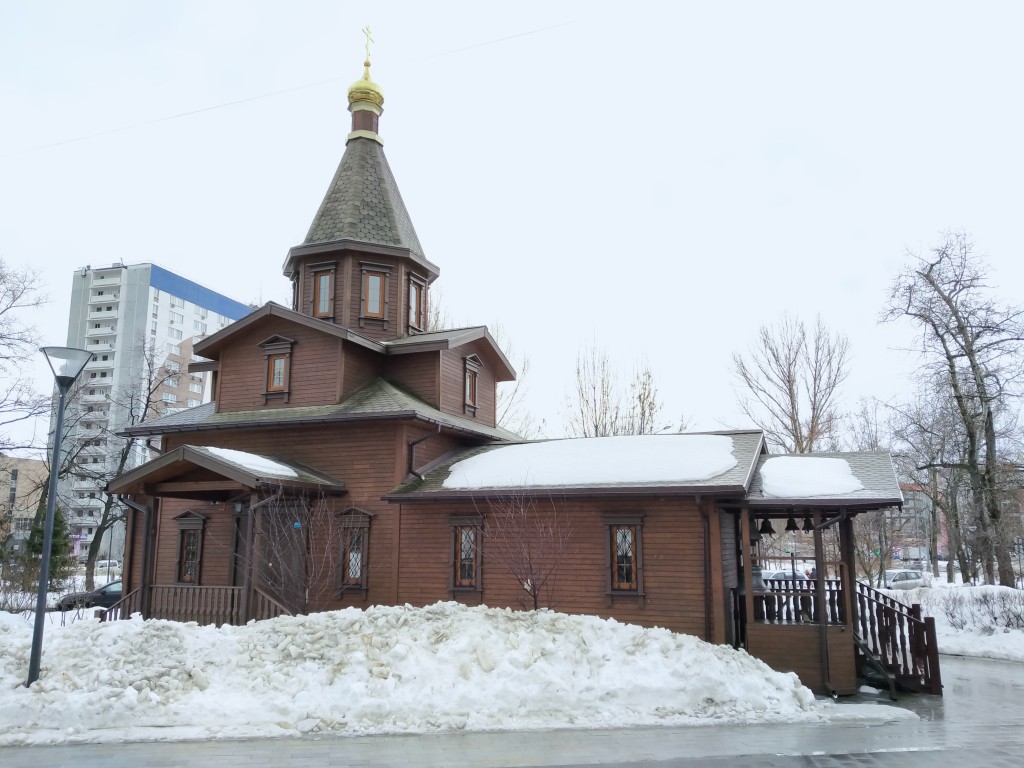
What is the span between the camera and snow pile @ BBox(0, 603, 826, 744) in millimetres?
9086

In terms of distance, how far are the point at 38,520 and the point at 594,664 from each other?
1047 inches

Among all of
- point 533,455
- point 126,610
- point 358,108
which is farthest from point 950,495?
point 126,610

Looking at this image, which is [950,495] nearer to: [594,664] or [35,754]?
[594,664]

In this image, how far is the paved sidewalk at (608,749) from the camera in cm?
794

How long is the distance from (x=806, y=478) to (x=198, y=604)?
38.3ft

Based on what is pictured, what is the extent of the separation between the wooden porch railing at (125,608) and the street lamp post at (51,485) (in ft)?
19.2

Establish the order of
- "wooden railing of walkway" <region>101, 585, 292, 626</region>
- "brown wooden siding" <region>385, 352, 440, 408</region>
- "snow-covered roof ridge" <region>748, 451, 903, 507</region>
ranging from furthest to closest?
"brown wooden siding" <region>385, 352, 440, 408</region>, "wooden railing of walkway" <region>101, 585, 292, 626</region>, "snow-covered roof ridge" <region>748, 451, 903, 507</region>

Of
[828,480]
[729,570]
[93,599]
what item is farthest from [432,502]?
[93,599]

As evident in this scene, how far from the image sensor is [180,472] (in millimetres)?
15633

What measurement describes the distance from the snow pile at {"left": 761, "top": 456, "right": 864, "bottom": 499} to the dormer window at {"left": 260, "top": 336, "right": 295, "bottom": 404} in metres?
11.0

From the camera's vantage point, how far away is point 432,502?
16156mm

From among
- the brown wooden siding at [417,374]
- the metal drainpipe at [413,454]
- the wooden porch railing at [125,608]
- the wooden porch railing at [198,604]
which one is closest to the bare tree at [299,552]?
the wooden porch railing at [198,604]

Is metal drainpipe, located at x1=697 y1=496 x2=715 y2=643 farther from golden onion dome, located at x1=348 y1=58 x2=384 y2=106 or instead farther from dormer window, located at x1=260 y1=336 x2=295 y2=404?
golden onion dome, located at x1=348 y1=58 x2=384 y2=106

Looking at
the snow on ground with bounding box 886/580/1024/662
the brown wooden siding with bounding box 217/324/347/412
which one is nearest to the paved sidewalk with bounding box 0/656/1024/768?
the snow on ground with bounding box 886/580/1024/662
